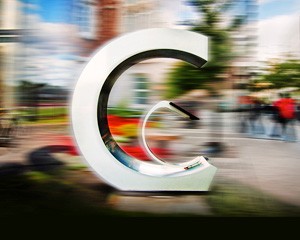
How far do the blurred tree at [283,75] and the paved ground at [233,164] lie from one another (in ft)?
1.64

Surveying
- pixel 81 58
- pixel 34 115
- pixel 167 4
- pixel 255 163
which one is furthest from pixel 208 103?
pixel 34 115

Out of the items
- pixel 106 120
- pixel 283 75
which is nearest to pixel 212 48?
pixel 283 75

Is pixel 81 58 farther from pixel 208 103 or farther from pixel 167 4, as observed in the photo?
pixel 208 103

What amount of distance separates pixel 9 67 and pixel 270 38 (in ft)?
7.58

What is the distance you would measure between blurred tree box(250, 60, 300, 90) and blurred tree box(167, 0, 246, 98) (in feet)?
1.18

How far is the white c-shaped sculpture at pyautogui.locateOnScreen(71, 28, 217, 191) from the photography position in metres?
3.54

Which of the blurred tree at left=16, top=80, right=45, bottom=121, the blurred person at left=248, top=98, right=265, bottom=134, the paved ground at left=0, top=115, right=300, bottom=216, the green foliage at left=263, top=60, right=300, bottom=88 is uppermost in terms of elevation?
the green foliage at left=263, top=60, right=300, bottom=88

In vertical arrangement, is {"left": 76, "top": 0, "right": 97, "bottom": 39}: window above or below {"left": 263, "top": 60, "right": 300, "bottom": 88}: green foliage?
above

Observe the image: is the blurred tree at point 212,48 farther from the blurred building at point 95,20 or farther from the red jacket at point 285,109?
the blurred building at point 95,20

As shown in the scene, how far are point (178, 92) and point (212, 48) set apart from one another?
1.59ft

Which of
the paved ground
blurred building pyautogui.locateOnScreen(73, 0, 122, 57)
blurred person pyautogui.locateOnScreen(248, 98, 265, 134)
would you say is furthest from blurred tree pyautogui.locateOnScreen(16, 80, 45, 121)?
blurred person pyautogui.locateOnScreen(248, 98, 265, 134)

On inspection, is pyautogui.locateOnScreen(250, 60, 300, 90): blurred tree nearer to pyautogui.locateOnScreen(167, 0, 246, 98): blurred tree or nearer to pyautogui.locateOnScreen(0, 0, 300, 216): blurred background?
pyautogui.locateOnScreen(0, 0, 300, 216): blurred background

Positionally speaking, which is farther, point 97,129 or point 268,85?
point 97,129

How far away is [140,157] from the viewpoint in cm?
362
